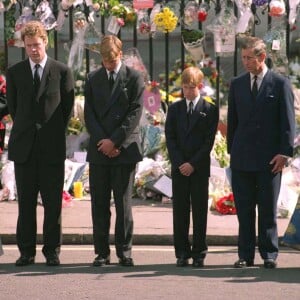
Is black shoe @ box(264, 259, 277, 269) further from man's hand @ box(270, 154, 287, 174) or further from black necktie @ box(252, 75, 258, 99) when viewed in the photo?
black necktie @ box(252, 75, 258, 99)

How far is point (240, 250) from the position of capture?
8.38 meters

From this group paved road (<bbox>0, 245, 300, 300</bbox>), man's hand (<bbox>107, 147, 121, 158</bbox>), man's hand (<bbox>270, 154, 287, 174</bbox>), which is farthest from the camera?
man's hand (<bbox>107, 147, 121, 158</bbox>)

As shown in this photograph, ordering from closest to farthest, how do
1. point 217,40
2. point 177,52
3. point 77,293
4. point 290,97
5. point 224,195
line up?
point 77,293, point 290,97, point 224,195, point 217,40, point 177,52

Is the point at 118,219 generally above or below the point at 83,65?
below

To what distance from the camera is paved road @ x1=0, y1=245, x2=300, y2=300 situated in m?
7.45

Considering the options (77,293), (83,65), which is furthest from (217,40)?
(77,293)

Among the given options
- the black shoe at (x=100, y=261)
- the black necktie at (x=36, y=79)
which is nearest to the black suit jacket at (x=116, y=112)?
the black necktie at (x=36, y=79)

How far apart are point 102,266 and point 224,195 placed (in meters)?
2.31

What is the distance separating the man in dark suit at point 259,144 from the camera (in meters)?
8.25

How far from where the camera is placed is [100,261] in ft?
27.6

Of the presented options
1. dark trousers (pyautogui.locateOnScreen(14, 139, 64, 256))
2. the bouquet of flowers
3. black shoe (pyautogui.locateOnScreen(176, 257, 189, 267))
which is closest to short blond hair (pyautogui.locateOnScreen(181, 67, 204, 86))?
dark trousers (pyautogui.locateOnScreen(14, 139, 64, 256))

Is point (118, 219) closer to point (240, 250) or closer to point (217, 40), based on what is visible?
point (240, 250)

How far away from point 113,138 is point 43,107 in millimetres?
602

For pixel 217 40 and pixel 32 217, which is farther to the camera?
pixel 217 40
